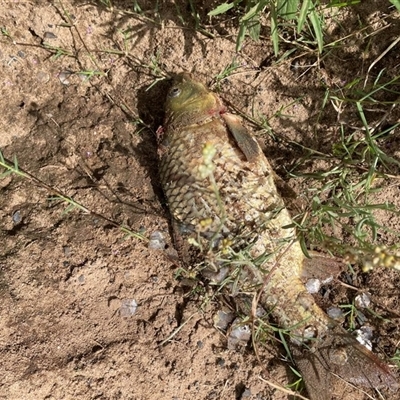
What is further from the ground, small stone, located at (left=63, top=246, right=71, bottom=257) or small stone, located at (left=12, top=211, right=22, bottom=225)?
small stone, located at (left=12, top=211, right=22, bottom=225)

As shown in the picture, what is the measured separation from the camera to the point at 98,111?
3732 millimetres

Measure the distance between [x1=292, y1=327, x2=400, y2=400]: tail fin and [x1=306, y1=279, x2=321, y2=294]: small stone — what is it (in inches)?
13.8

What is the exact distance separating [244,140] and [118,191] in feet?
3.51

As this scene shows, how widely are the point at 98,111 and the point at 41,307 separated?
1551 millimetres

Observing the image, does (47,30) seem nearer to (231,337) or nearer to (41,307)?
(41,307)

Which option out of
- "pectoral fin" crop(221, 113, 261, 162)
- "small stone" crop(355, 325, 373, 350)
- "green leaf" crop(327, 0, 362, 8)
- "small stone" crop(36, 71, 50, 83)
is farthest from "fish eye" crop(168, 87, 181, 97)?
"small stone" crop(355, 325, 373, 350)

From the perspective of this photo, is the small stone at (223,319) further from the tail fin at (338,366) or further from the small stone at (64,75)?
the small stone at (64,75)

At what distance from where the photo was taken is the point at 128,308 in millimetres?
3467

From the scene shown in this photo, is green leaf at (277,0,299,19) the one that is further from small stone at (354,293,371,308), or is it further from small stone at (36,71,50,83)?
small stone at (354,293,371,308)

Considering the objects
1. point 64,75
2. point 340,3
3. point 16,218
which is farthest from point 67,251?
point 340,3

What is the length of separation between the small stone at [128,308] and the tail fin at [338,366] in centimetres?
119

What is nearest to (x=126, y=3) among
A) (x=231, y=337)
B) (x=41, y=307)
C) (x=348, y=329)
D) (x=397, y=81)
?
(x=397, y=81)

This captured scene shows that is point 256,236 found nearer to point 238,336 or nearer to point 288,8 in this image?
point 238,336

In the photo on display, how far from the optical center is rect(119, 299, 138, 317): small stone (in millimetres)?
3455
